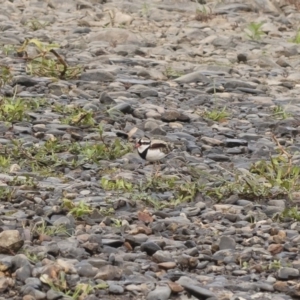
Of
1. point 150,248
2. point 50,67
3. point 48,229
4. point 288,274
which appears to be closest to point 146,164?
point 48,229

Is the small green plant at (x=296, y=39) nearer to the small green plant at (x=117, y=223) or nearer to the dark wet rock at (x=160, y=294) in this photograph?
the small green plant at (x=117, y=223)

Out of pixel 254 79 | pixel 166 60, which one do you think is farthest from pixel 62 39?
pixel 254 79

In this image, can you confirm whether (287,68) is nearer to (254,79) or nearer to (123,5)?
(254,79)

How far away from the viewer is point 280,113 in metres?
9.05

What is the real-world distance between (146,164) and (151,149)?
0.55ft

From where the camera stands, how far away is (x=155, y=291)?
4.60 m

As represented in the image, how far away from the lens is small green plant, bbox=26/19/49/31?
12.5 m

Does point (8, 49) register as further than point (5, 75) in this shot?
Yes

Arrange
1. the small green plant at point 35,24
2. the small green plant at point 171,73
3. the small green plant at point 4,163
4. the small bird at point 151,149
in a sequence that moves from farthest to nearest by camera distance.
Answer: the small green plant at point 35,24, the small green plant at point 171,73, the small bird at point 151,149, the small green plant at point 4,163

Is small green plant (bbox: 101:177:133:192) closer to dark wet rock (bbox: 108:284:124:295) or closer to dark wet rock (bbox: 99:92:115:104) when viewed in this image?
dark wet rock (bbox: 108:284:124:295)

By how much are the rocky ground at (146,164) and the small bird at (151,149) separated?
79 mm

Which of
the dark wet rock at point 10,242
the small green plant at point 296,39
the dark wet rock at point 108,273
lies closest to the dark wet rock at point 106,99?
the dark wet rock at point 10,242

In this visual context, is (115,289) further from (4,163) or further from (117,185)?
(4,163)

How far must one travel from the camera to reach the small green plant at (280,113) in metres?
8.97
